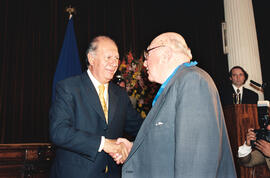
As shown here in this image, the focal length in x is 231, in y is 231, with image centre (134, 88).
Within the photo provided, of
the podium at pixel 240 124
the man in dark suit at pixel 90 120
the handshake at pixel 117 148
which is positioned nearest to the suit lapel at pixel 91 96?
the man in dark suit at pixel 90 120

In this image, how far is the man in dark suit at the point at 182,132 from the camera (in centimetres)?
104

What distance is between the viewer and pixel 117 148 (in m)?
1.84

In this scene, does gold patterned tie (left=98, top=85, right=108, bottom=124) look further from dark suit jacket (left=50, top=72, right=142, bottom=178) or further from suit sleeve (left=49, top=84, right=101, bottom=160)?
suit sleeve (left=49, top=84, right=101, bottom=160)

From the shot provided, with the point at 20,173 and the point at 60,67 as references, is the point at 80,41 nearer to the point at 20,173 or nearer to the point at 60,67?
the point at 60,67

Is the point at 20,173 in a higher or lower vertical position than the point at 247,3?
lower

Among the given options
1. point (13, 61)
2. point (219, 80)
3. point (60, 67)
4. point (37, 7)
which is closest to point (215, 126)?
point (60, 67)

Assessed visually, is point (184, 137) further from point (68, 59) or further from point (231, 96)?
point (68, 59)

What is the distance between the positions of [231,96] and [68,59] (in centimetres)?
329

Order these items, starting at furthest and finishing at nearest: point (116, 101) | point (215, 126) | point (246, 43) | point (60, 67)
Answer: point (246, 43) < point (60, 67) < point (116, 101) < point (215, 126)

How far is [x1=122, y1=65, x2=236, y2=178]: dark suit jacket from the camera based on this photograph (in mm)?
1040

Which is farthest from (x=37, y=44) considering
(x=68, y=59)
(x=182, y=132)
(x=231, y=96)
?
(x=182, y=132)

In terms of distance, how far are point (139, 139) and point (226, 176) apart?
493 millimetres

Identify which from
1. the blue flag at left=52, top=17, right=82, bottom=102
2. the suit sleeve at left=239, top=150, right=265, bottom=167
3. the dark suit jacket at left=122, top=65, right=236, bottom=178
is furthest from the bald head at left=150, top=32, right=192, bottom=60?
the blue flag at left=52, top=17, right=82, bottom=102

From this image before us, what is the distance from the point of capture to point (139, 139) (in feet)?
4.18
